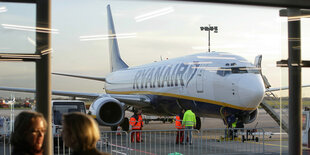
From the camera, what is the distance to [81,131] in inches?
115

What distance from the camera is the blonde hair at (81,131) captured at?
2.93 metres

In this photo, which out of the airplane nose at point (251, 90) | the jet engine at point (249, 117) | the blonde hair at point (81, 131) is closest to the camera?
the blonde hair at point (81, 131)

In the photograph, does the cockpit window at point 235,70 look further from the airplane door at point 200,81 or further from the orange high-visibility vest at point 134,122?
the orange high-visibility vest at point 134,122

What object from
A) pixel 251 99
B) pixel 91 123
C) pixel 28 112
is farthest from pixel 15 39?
pixel 251 99

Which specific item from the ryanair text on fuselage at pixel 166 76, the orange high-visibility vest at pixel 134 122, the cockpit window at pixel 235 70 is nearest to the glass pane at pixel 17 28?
the cockpit window at pixel 235 70

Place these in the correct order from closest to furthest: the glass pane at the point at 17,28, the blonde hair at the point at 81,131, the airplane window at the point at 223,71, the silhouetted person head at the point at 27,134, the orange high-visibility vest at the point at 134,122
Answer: the blonde hair at the point at 81,131, the silhouetted person head at the point at 27,134, the glass pane at the point at 17,28, the airplane window at the point at 223,71, the orange high-visibility vest at the point at 134,122

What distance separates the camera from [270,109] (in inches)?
679

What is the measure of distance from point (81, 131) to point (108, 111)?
14.4 meters

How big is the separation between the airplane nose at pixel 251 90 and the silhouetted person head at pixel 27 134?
36.2ft

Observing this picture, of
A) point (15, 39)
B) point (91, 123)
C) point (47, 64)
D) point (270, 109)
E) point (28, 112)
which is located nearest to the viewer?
point (91, 123)

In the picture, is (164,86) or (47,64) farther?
(164,86)

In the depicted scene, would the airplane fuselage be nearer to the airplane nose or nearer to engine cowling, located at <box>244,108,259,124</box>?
the airplane nose

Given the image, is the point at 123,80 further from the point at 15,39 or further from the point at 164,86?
the point at 15,39

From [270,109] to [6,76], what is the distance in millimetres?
13649
